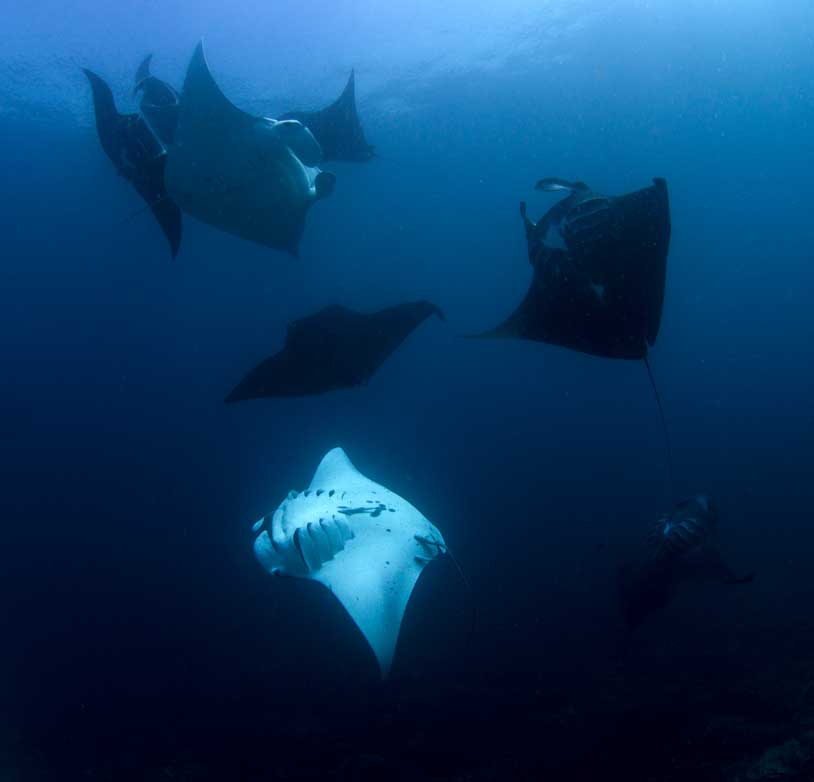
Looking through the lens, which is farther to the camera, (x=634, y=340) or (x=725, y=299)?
(x=725, y=299)

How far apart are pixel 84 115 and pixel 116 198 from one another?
505 centimetres

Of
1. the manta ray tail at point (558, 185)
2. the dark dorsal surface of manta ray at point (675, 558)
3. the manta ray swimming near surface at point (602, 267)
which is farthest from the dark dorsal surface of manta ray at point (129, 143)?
the dark dorsal surface of manta ray at point (675, 558)

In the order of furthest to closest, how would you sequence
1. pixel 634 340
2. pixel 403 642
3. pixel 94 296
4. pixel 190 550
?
pixel 94 296 < pixel 190 550 < pixel 403 642 < pixel 634 340

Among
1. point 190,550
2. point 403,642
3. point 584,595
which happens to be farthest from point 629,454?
point 190,550

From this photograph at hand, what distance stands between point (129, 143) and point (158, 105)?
568mm

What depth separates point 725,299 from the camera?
43.8 m

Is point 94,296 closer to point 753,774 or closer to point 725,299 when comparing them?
point 753,774

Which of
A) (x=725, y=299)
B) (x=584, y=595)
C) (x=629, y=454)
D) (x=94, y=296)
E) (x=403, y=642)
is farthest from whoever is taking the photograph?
(x=725, y=299)

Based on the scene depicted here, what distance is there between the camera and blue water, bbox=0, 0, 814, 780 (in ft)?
28.4

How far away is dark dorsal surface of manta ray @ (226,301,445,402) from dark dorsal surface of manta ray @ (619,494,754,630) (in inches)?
129

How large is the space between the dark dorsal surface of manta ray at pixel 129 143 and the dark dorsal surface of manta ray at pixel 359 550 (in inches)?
125

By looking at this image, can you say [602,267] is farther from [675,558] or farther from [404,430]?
[404,430]

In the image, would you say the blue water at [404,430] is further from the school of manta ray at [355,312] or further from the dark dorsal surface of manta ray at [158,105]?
the dark dorsal surface of manta ray at [158,105]

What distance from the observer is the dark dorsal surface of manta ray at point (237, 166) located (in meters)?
4.19
